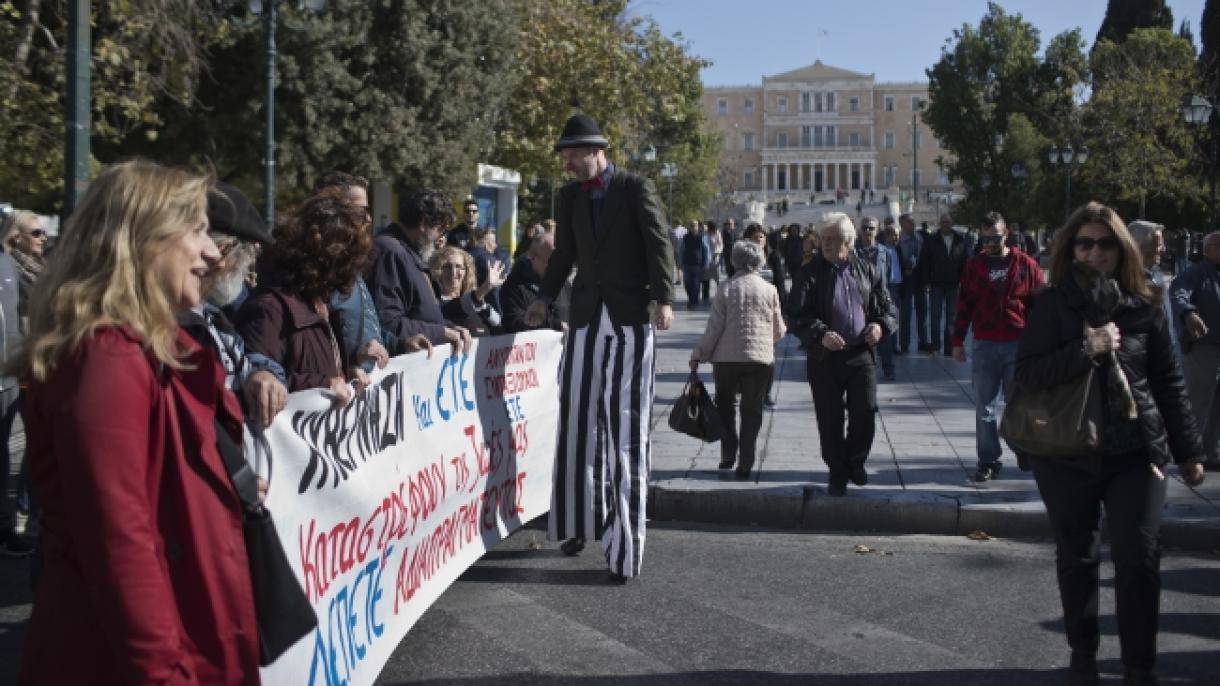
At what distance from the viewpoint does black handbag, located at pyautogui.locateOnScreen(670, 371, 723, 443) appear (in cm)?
791

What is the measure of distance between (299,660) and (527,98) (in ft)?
94.5

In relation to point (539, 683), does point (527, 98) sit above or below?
above

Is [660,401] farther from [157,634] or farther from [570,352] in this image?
[157,634]

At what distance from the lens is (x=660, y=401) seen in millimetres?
12367

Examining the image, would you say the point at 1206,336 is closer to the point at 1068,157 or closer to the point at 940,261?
the point at 940,261

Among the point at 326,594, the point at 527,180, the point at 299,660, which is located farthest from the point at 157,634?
the point at 527,180

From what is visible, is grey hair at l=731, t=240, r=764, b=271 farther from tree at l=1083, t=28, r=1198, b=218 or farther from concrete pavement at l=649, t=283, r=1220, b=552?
tree at l=1083, t=28, r=1198, b=218

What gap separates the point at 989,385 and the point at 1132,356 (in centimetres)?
417

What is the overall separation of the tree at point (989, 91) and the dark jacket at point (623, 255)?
6727cm

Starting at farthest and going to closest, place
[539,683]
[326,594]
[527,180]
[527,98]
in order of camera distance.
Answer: [527,180]
[527,98]
[539,683]
[326,594]

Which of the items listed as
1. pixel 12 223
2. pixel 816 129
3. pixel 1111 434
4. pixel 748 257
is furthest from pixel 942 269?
pixel 816 129

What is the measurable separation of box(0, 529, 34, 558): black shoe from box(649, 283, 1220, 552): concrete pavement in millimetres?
3308

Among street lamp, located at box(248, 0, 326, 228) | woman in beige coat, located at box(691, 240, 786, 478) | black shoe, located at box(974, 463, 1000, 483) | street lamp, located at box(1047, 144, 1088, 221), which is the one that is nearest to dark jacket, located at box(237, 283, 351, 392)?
woman in beige coat, located at box(691, 240, 786, 478)

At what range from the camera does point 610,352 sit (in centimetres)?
602
